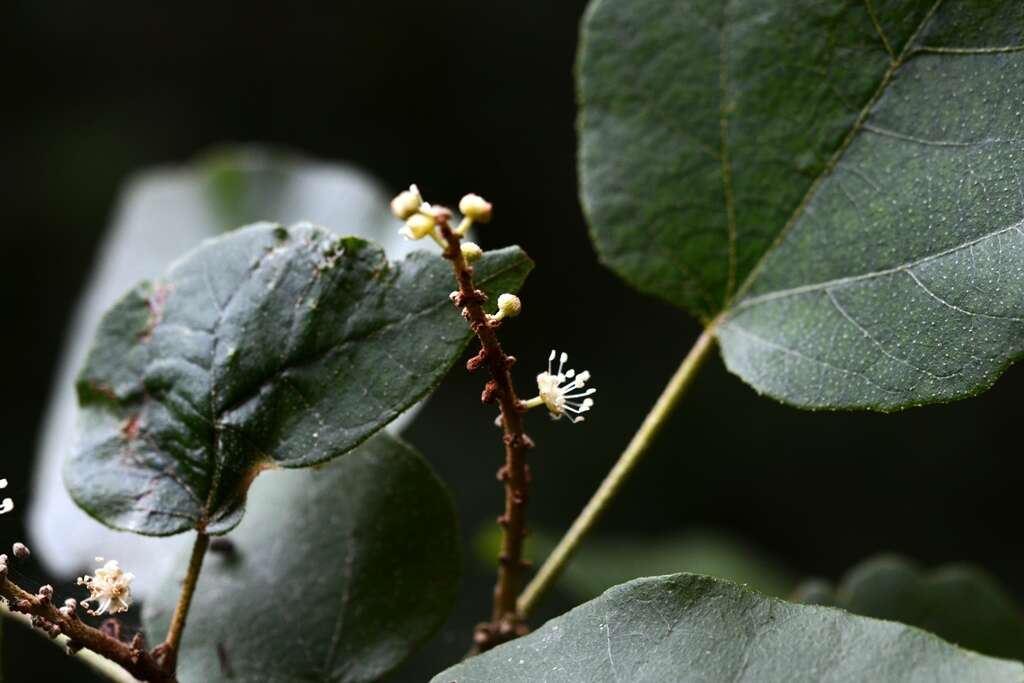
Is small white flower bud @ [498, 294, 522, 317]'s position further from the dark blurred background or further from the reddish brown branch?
the dark blurred background

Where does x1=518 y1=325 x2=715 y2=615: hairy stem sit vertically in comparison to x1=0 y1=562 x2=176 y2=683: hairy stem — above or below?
below

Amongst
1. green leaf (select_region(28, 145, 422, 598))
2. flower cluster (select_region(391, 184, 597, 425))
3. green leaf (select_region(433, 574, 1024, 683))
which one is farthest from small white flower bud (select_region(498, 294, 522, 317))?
green leaf (select_region(28, 145, 422, 598))

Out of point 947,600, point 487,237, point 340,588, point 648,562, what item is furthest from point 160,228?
point 487,237

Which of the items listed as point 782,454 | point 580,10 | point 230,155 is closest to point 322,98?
point 580,10

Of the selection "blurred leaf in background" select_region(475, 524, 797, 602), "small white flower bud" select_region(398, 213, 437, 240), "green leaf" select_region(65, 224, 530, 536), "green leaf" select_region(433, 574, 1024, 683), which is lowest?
"blurred leaf in background" select_region(475, 524, 797, 602)

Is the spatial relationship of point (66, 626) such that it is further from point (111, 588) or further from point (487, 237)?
point (487, 237)

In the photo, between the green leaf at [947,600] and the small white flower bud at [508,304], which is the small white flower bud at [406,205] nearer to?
the small white flower bud at [508,304]
